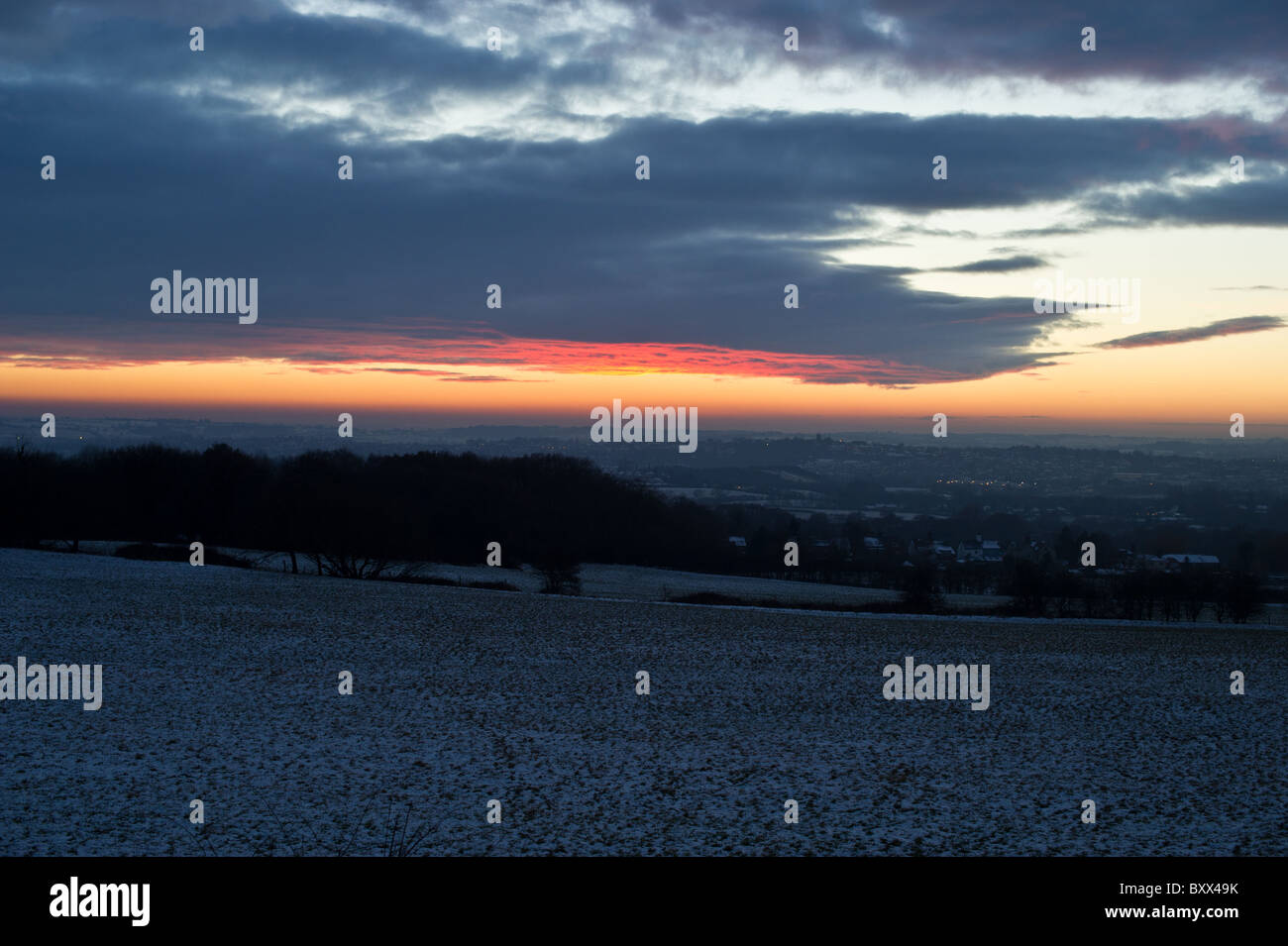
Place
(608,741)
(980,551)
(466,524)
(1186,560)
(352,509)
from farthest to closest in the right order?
(980,551)
(466,524)
(1186,560)
(352,509)
(608,741)

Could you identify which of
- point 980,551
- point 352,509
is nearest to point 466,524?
point 352,509

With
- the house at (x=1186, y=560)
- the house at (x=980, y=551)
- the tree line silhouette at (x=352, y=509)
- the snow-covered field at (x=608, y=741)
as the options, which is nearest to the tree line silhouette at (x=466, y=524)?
the tree line silhouette at (x=352, y=509)

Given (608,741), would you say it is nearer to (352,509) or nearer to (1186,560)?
(352,509)

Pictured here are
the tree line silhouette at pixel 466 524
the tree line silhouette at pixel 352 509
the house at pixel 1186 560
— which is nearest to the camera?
the tree line silhouette at pixel 466 524

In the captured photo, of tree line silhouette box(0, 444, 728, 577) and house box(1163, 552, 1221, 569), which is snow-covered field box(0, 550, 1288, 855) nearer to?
tree line silhouette box(0, 444, 728, 577)

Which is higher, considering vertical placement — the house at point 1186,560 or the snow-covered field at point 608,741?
the snow-covered field at point 608,741

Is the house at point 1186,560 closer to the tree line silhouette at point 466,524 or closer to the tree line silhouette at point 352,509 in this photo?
the tree line silhouette at point 466,524

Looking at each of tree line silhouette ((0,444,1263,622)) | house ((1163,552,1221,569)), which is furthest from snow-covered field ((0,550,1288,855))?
house ((1163,552,1221,569))

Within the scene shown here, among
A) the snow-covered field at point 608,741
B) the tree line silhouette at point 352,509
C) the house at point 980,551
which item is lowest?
the house at point 980,551

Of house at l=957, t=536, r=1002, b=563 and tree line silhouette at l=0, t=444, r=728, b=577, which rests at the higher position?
tree line silhouette at l=0, t=444, r=728, b=577
